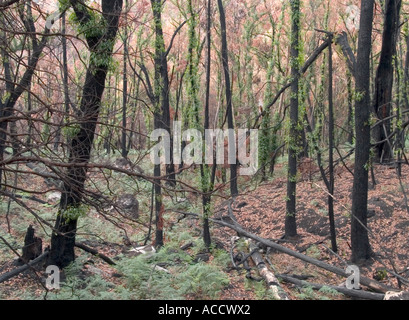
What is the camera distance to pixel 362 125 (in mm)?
9852

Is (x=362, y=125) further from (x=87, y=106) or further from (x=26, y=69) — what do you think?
(x=26, y=69)

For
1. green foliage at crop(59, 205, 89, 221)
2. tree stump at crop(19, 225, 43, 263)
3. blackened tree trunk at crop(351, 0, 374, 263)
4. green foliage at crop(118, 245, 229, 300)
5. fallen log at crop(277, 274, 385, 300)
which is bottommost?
fallen log at crop(277, 274, 385, 300)

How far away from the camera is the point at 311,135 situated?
11.6 metres

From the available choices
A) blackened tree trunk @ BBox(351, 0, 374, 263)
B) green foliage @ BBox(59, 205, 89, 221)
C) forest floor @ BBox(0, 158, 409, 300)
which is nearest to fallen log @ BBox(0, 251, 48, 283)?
forest floor @ BBox(0, 158, 409, 300)

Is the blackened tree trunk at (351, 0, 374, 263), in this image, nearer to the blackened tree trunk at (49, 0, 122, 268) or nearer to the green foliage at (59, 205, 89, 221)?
the blackened tree trunk at (49, 0, 122, 268)

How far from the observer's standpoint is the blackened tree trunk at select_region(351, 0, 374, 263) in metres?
9.76

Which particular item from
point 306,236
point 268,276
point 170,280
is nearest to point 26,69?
point 170,280

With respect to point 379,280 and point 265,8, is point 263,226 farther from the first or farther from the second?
point 265,8

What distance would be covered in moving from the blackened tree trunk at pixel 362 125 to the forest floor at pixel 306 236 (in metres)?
0.49

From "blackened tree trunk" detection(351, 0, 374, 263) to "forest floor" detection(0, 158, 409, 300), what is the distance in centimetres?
49

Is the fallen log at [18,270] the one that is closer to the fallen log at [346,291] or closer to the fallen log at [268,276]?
the fallen log at [268,276]

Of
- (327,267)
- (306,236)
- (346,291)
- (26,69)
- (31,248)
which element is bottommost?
(346,291)

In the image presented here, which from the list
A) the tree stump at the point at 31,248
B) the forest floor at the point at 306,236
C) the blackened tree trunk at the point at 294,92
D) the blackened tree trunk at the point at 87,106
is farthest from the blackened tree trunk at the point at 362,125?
Answer: the tree stump at the point at 31,248

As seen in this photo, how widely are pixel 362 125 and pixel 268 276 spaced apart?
4.02 meters
